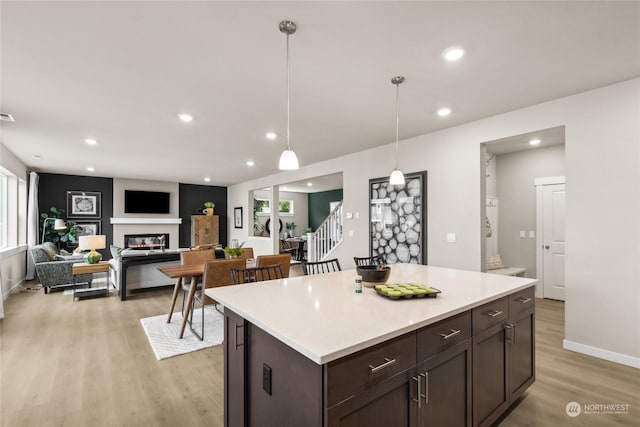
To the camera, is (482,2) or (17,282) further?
(17,282)

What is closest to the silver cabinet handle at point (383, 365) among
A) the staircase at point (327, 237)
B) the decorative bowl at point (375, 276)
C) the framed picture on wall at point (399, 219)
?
the decorative bowl at point (375, 276)

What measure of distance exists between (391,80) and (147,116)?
2.82 meters

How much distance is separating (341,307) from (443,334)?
53 centimetres

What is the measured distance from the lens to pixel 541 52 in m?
2.31

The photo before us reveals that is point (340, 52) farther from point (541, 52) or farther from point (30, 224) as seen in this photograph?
point (30, 224)

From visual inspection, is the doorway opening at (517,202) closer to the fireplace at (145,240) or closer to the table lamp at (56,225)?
the fireplace at (145,240)

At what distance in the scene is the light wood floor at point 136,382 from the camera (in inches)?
83.5

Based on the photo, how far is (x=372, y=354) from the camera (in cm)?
123

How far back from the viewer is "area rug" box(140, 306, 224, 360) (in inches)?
126

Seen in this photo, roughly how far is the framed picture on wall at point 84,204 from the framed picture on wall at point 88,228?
7.4 inches

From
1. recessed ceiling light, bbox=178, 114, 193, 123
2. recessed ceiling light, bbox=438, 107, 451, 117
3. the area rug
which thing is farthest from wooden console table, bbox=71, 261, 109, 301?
recessed ceiling light, bbox=438, 107, 451, 117

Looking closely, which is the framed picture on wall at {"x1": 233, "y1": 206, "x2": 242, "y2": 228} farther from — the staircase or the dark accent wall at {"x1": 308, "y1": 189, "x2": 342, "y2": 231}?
the staircase

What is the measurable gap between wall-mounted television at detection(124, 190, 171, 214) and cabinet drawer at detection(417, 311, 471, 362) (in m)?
9.41

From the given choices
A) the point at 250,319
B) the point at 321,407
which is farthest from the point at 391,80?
the point at 321,407
